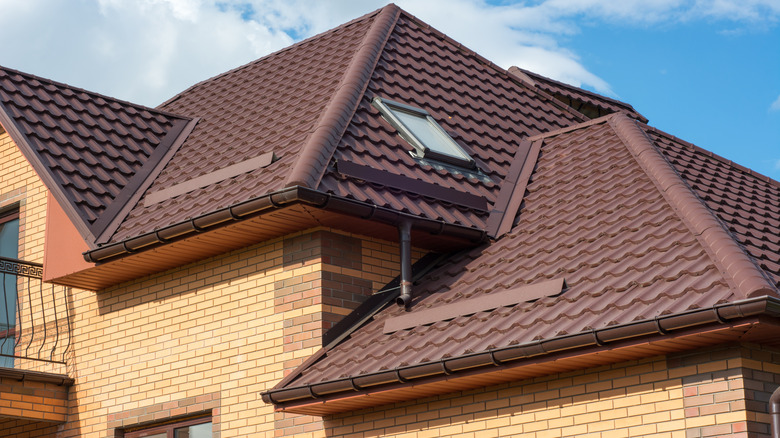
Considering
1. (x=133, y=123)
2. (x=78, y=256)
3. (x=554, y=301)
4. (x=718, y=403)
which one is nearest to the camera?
(x=718, y=403)

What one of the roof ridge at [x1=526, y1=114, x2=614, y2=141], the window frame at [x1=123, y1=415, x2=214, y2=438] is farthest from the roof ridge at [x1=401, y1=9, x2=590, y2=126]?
the window frame at [x1=123, y1=415, x2=214, y2=438]

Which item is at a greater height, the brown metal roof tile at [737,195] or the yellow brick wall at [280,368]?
the brown metal roof tile at [737,195]

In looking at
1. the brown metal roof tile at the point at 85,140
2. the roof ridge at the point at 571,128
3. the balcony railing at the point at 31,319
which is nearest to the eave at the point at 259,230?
the brown metal roof tile at the point at 85,140

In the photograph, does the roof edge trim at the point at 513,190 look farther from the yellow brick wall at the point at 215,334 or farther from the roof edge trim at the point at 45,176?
the roof edge trim at the point at 45,176

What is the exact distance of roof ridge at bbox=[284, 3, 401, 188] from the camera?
9.07 metres

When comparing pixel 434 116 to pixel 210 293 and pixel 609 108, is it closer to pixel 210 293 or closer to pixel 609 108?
pixel 210 293

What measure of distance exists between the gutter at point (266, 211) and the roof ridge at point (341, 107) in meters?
0.22

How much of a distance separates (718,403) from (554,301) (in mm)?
1610

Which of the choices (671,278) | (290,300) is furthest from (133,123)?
(671,278)

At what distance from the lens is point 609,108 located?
16.0 meters

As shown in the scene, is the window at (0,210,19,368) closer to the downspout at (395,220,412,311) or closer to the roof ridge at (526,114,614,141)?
the downspout at (395,220,412,311)

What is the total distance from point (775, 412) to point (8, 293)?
28.0 feet

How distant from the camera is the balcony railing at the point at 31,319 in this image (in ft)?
36.0

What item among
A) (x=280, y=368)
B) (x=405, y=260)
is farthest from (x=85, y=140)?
(x=405, y=260)
